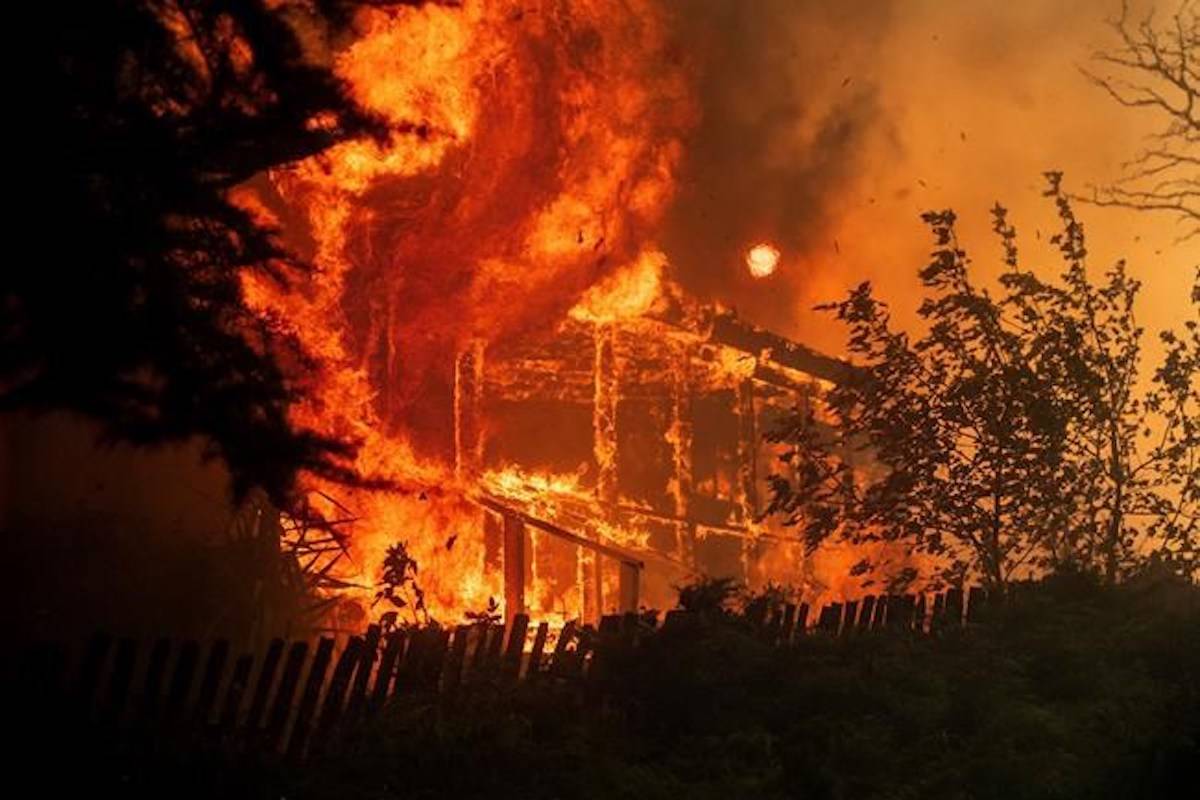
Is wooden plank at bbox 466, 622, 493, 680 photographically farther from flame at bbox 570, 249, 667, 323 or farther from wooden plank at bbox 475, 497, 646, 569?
flame at bbox 570, 249, 667, 323

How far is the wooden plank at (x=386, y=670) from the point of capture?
285 inches

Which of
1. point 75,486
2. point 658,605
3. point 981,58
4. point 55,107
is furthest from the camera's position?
point 981,58

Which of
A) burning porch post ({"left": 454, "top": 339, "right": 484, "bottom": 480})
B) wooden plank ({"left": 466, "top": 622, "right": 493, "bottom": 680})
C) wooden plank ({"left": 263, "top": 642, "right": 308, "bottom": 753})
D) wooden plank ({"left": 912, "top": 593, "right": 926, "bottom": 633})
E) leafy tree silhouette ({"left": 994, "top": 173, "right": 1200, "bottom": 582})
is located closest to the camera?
wooden plank ({"left": 263, "top": 642, "right": 308, "bottom": 753})

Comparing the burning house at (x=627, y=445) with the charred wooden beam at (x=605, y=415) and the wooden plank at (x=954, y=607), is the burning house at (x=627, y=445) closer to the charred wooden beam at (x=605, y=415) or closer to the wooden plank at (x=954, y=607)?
the charred wooden beam at (x=605, y=415)

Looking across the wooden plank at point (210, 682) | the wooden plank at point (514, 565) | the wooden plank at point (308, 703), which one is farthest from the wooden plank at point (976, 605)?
the wooden plank at point (210, 682)

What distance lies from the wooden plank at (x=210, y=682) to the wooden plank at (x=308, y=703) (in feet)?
1.63

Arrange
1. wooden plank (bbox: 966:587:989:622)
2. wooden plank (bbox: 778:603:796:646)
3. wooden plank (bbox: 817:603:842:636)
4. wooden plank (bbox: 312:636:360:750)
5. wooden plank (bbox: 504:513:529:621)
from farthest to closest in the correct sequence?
wooden plank (bbox: 504:513:529:621) < wooden plank (bbox: 966:587:989:622) < wooden plank (bbox: 817:603:842:636) < wooden plank (bbox: 778:603:796:646) < wooden plank (bbox: 312:636:360:750)

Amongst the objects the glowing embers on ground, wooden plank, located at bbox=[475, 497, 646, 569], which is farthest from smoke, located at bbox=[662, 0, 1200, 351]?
wooden plank, located at bbox=[475, 497, 646, 569]

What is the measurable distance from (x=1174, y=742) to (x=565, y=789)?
3.74 meters

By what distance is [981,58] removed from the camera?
2680 centimetres

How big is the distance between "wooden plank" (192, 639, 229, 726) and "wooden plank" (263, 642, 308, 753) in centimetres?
35

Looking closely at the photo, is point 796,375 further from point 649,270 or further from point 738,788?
point 738,788

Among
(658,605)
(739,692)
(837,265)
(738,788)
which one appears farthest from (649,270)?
(738,788)

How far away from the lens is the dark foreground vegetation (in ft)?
21.5
